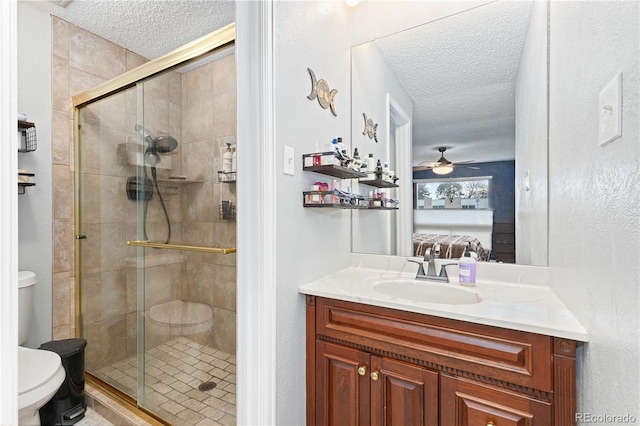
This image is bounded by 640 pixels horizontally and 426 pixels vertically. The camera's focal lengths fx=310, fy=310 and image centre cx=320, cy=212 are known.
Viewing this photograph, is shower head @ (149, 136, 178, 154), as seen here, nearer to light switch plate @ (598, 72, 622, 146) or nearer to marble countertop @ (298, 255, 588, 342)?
marble countertop @ (298, 255, 588, 342)

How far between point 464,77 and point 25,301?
2565 millimetres

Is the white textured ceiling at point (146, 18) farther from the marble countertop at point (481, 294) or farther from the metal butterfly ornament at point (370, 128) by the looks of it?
the marble countertop at point (481, 294)

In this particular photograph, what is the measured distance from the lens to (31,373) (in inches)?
53.6

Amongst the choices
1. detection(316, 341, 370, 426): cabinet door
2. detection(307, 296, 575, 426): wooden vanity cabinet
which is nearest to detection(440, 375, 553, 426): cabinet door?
detection(307, 296, 575, 426): wooden vanity cabinet

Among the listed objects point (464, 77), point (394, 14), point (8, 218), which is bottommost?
point (8, 218)

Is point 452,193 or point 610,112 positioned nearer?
point 610,112

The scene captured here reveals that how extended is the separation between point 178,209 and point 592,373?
2.01 m

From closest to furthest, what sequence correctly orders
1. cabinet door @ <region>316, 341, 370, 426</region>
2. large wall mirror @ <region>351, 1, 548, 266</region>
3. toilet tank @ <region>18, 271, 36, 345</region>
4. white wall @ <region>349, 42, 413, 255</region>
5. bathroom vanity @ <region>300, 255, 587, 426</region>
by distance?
bathroom vanity @ <region>300, 255, 587, 426</region> → cabinet door @ <region>316, 341, 370, 426</region> → large wall mirror @ <region>351, 1, 548, 266</region> → toilet tank @ <region>18, 271, 36, 345</region> → white wall @ <region>349, 42, 413, 255</region>

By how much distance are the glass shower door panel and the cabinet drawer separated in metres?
1.56

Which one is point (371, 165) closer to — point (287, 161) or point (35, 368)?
point (287, 161)

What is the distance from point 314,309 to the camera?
1.28 m

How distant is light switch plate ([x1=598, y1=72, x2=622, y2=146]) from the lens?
597 millimetres

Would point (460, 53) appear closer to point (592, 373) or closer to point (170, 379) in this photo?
point (592, 373)

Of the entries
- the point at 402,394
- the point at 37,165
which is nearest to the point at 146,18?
the point at 37,165
